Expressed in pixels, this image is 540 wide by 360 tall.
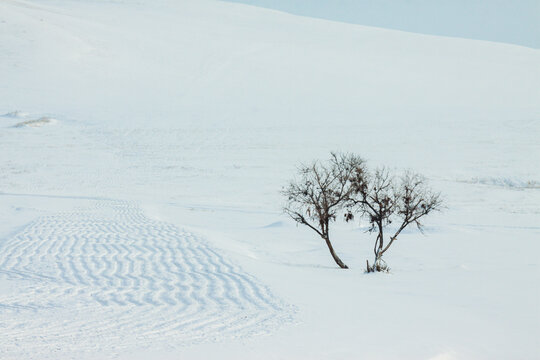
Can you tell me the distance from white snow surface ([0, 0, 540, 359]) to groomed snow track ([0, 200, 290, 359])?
1.7 inches

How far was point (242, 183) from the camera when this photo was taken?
2905cm

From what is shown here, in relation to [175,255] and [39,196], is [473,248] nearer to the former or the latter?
[175,255]

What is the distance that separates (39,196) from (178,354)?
21.3 m

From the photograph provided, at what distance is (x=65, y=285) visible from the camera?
8.81m

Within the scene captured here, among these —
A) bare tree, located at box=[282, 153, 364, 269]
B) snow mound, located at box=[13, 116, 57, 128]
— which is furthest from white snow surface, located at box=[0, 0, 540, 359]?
bare tree, located at box=[282, 153, 364, 269]

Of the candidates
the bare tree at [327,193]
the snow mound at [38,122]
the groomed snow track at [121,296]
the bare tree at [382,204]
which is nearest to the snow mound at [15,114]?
the snow mound at [38,122]

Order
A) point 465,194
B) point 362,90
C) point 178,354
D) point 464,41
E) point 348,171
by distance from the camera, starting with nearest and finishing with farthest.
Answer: point 178,354
point 348,171
point 465,194
point 362,90
point 464,41

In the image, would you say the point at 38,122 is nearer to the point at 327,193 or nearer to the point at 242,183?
the point at 242,183

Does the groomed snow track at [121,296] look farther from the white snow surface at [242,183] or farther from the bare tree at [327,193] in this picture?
the bare tree at [327,193]

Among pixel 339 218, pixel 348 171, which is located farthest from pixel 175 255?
pixel 339 218

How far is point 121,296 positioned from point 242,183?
69.1ft

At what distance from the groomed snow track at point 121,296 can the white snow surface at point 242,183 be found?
0.14 feet

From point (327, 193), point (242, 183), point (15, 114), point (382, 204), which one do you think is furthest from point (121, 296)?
point (15, 114)

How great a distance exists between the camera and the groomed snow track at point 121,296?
602 cm
